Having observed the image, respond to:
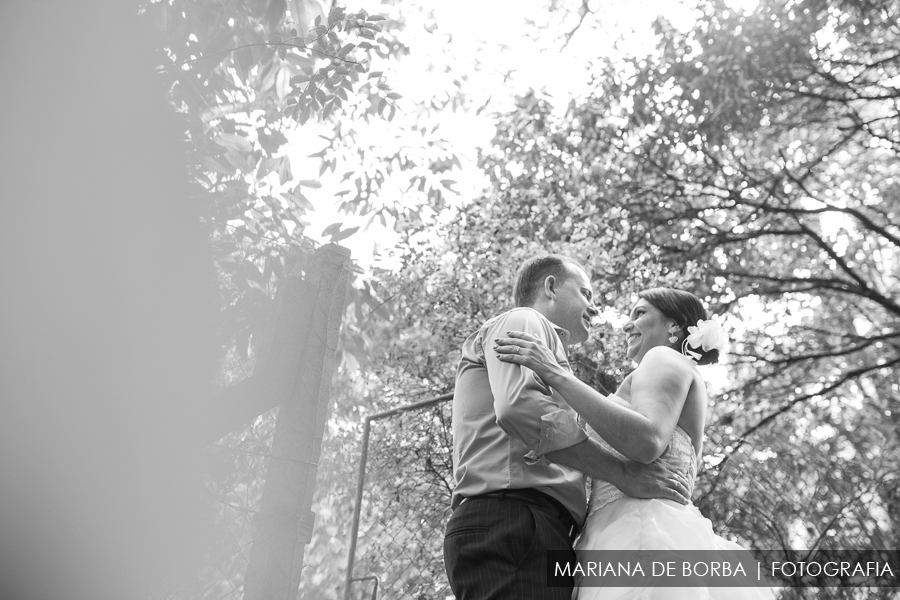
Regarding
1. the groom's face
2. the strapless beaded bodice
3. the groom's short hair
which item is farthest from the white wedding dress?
the groom's short hair

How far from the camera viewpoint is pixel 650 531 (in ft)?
6.30

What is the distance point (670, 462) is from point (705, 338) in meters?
0.54

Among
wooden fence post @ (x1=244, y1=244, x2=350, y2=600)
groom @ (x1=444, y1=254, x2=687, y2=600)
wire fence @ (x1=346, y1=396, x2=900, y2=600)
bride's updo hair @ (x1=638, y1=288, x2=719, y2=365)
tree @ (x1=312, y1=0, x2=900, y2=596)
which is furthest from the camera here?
tree @ (x1=312, y1=0, x2=900, y2=596)

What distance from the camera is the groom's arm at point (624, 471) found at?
74.4 inches

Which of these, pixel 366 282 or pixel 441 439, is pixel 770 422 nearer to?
pixel 441 439

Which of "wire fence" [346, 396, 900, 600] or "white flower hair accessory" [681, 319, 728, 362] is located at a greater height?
"wire fence" [346, 396, 900, 600]

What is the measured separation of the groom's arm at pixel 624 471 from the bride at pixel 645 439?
0.03 meters

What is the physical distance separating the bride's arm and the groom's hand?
0.07 metres

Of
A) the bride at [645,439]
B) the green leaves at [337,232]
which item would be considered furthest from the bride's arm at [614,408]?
the green leaves at [337,232]

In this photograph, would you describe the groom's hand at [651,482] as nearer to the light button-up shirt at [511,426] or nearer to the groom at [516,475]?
the groom at [516,475]

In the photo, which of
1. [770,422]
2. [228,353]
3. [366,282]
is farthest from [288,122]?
[770,422]

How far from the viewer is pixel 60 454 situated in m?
1.28

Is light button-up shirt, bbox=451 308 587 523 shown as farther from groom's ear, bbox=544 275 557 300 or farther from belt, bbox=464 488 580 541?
groom's ear, bbox=544 275 557 300

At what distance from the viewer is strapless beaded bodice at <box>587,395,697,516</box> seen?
2.09 meters
